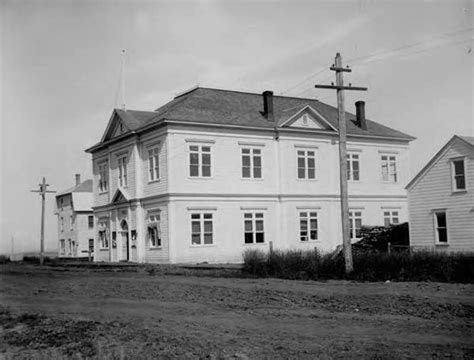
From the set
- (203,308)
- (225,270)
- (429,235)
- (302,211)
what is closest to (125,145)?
(302,211)

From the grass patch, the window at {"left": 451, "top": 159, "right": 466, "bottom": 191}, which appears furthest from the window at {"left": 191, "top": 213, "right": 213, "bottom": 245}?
the window at {"left": 451, "top": 159, "right": 466, "bottom": 191}

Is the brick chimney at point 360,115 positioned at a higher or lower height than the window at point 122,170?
higher

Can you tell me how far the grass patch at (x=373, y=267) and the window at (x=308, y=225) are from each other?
668 inches

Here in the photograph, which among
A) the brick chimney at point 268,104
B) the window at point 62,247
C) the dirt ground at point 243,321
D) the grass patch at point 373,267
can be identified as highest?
the brick chimney at point 268,104

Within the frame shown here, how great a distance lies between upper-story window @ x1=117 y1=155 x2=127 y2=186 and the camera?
45188 millimetres

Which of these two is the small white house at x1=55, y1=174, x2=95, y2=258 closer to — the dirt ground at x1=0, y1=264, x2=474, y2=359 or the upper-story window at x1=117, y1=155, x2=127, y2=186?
the upper-story window at x1=117, y1=155, x2=127, y2=186

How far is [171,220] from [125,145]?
26.4 feet

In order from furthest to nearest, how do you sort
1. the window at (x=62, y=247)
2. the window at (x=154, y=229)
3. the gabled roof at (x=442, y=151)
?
the window at (x=62, y=247) < the window at (x=154, y=229) < the gabled roof at (x=442, y=151)

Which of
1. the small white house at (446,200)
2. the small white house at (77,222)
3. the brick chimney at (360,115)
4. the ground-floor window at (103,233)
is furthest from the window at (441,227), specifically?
the small white house at (77,222)

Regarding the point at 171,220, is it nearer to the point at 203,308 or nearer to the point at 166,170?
the point at 166,170

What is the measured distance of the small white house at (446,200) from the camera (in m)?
32.4

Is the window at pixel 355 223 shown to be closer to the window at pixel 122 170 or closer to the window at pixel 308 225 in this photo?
the window at pixel 308 225

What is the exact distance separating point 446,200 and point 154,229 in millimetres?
18176

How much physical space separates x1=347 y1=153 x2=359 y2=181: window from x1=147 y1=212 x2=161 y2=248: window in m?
15.0
